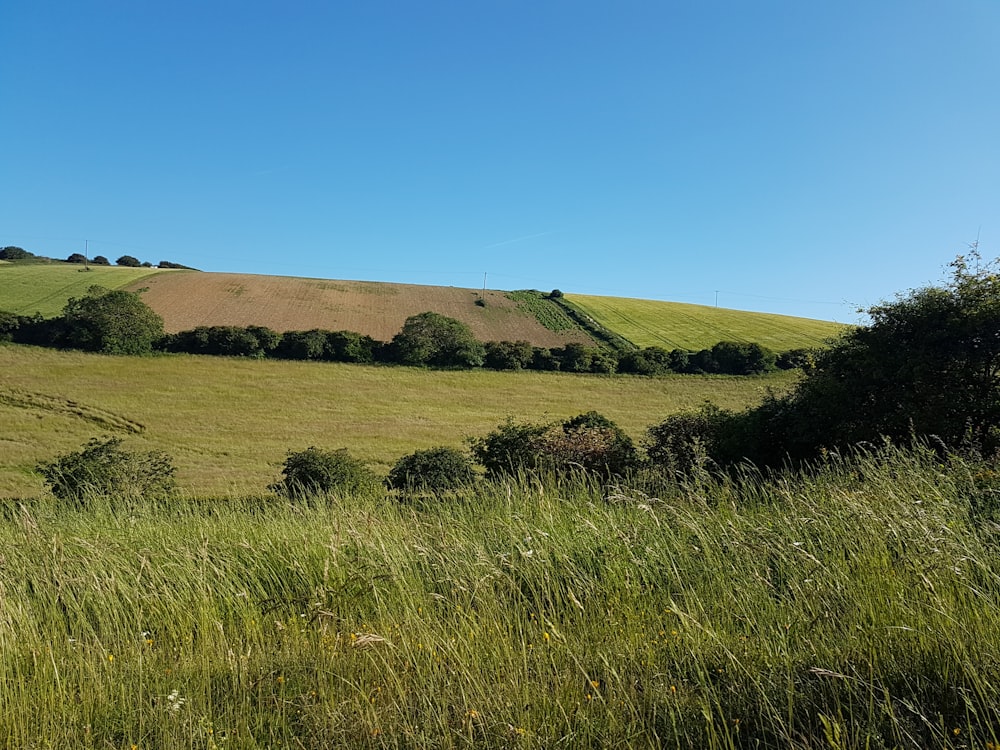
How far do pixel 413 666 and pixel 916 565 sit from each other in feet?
8.32

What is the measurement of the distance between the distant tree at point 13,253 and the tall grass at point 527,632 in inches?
5816

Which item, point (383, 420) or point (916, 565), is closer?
point (916, 565)

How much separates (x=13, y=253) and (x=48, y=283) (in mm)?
57491

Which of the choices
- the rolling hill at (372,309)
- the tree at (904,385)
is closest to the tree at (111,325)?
A: the rolling hill at (372,309)

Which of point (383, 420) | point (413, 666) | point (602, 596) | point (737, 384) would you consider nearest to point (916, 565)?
point (602, 596)

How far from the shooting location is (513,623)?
3363 mm

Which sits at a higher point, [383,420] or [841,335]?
[841,335]

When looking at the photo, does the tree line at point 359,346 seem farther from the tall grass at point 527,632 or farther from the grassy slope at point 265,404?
the tall grass at point 527,632

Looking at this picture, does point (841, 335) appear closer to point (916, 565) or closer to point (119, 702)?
point (916, 565)

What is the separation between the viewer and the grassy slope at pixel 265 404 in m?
37.5

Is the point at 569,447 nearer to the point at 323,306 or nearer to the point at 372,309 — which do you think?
the point at 372,309

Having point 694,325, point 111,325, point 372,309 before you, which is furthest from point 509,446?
point 694,325

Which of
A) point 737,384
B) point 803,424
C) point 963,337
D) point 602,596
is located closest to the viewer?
point 602,596

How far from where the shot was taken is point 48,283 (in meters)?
80.4
